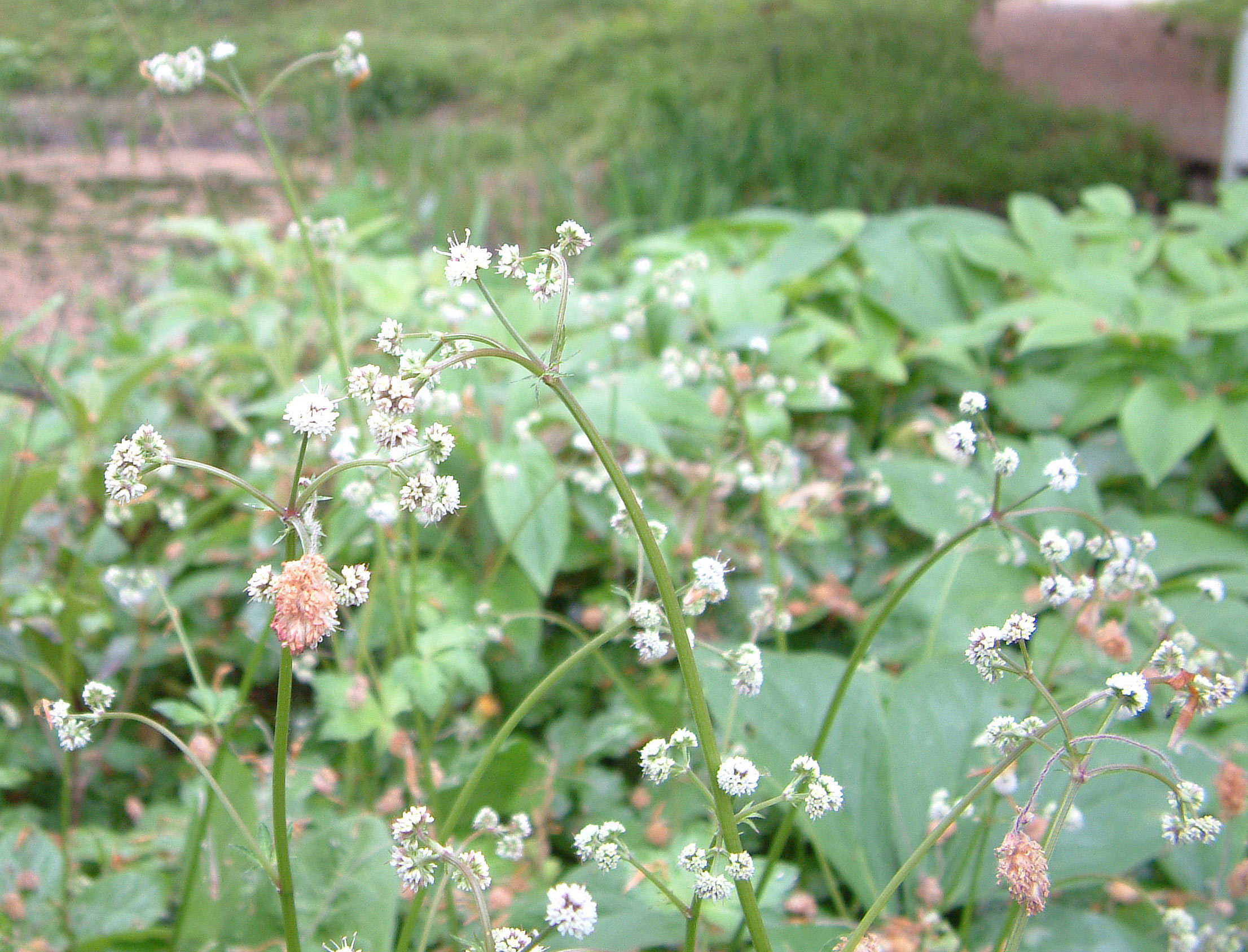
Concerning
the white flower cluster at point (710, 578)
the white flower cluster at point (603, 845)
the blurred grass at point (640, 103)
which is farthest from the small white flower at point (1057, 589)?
the blurred grass at point (640, 103)

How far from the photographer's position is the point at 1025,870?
1.69ft

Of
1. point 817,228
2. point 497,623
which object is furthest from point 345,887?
point 817,228

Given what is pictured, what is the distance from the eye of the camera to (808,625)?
154 cm

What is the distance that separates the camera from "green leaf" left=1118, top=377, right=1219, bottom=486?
1.56 meters

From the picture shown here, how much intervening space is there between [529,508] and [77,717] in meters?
0.77

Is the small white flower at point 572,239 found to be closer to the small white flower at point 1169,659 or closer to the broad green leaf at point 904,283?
the small white flower at point 1169,659

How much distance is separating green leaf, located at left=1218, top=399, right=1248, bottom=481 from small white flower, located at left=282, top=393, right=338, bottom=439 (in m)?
1.56

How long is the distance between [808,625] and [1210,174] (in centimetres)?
331

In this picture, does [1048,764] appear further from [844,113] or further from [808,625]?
[844,113]

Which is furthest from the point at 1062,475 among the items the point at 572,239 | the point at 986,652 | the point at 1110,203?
the point at 1110,203

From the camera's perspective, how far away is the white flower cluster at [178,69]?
34.3 inches

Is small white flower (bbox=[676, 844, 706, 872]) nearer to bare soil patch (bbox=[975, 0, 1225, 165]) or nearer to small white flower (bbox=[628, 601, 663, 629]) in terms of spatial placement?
small white flower (bbox=[628, 601, 663, 629])

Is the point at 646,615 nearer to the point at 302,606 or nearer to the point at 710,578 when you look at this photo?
the point at 710,578

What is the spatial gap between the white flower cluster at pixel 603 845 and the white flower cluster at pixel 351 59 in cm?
71
